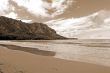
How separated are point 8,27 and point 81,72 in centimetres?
14845

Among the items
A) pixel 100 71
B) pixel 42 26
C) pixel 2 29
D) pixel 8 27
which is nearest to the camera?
pixel 100 71

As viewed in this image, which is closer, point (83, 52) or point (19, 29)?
point (83, 52)

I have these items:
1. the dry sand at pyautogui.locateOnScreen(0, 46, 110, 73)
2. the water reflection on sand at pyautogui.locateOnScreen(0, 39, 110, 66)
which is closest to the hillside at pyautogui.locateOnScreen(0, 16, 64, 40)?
the water reflection on sand at pyautogui.locateOnScreen(0, 39, 110, 66)

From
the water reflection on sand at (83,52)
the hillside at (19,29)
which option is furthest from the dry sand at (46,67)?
the hillside at (19,29)

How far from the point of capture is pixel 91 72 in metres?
10.1

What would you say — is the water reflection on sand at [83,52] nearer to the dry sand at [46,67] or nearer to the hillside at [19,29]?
the dry sand at [46,67]

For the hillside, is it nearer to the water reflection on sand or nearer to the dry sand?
the water reflection on sand

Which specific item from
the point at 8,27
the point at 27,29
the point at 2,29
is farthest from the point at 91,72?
the point at 27,29

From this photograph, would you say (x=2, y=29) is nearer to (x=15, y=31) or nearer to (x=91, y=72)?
(x=15, y=31)

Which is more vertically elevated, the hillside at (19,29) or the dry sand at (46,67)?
the hillside at (19,29)

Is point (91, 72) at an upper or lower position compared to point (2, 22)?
lower

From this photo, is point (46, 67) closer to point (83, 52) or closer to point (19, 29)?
point (83, 52)

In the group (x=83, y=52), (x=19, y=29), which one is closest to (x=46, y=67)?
(x=83, y=52)

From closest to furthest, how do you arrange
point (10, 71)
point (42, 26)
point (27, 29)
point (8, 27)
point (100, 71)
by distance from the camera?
point (10, 71), point (100, 71), point (8, 27), point (27, 29), point (42, 26)
